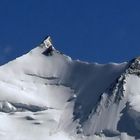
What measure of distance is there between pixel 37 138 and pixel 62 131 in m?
3.74

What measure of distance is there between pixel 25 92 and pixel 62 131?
9.43m

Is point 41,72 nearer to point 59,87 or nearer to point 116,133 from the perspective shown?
point 59,87

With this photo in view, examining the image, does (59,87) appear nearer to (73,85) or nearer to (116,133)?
(73,85)

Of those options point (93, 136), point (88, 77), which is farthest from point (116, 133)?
point (88, 77)

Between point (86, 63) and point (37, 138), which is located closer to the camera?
point (37, 138)

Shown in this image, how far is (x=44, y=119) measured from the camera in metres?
190

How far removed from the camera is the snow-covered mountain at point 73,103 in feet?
610

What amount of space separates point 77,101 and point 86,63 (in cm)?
876

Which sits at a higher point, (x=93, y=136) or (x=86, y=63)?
(x=86, y=63)

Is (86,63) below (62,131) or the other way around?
the other way around

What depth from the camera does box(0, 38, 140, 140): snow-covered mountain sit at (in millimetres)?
185875

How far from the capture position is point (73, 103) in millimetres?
193250

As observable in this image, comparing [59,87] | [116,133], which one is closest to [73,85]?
[59,87]

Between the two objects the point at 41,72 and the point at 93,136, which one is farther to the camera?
the point at 41,72
